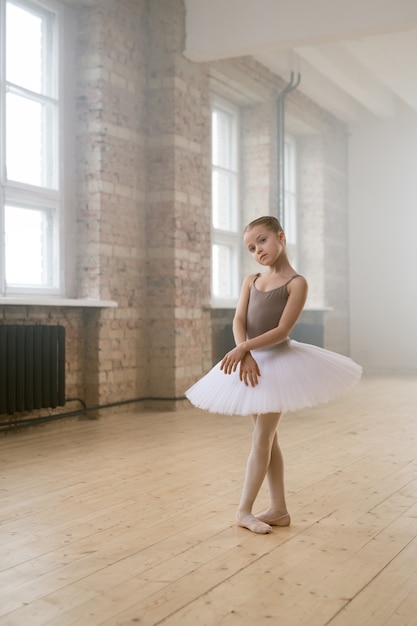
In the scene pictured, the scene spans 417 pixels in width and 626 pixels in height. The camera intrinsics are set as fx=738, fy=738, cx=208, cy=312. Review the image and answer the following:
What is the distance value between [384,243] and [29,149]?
23.4ft

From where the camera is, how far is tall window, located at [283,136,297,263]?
36.0ft

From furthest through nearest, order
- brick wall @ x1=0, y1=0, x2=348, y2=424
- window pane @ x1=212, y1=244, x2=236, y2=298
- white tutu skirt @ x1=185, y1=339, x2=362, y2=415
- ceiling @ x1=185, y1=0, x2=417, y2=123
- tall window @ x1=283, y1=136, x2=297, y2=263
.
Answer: tall window @ x1=283, y1=136, x2=297, y2=263, window pane @ x1=212, y1=244, x2=236, y2=298, brick wall @ x1=0, y1=0, x2=348, y2=424, ceiling @ x1=185, y1=0, x2=417, y2=123, white tutu skirt @ x1=185, y1=339, x2=362, y2=415

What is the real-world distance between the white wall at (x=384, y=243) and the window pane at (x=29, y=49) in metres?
6.76

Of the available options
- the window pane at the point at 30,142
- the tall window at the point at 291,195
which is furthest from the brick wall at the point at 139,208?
the tall window at the point at 291,195

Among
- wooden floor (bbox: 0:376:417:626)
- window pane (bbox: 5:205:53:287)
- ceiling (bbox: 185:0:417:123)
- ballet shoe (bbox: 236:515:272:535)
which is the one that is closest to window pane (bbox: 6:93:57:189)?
window pane (bbox: 5:205:53:287)

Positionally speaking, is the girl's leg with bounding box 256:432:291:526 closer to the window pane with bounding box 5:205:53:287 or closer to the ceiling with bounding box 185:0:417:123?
the window pane with bounding box 5:205:53:287

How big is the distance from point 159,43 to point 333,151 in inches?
198

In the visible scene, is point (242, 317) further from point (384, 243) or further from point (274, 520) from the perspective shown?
point (384, 243)

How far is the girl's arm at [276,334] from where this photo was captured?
2922 millimetres

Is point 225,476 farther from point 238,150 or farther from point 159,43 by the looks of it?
point 238,150

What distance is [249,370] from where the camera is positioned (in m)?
2.92

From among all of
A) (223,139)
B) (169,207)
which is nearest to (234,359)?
(169,207)

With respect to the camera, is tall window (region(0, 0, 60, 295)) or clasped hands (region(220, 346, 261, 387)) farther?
tall window (region(0, 0, 60, 295))

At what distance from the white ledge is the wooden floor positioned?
0.99 metres
